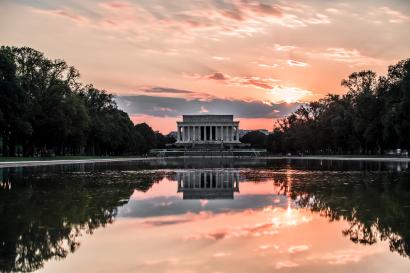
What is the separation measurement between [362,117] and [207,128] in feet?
289

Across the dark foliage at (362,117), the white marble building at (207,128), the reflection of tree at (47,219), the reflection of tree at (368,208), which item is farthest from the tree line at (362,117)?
the reflection of tree at (47,219)

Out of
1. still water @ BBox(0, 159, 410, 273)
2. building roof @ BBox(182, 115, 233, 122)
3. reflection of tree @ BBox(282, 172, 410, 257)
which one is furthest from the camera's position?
building roof @ BBox(182, 115, 233, 122)

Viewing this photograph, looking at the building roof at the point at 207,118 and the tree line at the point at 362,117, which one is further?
the building roof at the point at 207,118

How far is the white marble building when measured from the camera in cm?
15850

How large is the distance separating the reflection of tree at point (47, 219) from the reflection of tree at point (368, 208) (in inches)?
217

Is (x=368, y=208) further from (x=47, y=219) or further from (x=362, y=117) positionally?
(x=362, y=117)

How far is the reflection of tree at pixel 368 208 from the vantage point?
10395mm

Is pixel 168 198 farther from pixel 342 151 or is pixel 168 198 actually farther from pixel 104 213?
pixel 342 151

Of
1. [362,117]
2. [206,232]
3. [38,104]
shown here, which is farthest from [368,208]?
[362,117]

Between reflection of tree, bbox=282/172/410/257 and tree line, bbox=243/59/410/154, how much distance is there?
143 ft

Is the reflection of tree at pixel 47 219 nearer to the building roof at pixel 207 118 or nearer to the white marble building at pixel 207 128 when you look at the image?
the white marble building at pixel 207 128

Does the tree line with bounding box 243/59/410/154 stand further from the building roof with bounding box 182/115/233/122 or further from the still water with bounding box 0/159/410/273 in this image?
the still water with bounding box 0/159/410/273

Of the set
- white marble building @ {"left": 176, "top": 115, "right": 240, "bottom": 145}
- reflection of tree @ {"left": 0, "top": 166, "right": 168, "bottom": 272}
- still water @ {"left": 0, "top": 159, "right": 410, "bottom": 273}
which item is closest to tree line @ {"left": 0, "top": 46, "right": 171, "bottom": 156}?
reflection of tree @ {"left": 0, "top": 166, "right": 168, "bottom": 272}

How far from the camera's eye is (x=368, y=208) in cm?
1434
